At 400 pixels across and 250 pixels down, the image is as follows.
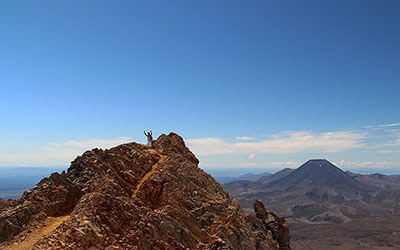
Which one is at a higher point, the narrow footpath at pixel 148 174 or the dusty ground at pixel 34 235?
the narrow footpath at pixel 148 174

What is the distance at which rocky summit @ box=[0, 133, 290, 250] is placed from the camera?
30.6 meters

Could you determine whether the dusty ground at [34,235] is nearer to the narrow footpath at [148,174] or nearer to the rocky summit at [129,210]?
the rocky summit at [129,210]

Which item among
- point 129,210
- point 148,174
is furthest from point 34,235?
point 148,174

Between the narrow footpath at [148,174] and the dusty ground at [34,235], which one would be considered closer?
the dusty ground at [34,235]

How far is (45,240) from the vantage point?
2817cm

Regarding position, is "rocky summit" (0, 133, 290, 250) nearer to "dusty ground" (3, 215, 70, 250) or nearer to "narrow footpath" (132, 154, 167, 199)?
"dusty ground" (3, 215, 70, 250)

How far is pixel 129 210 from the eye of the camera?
3309 cm

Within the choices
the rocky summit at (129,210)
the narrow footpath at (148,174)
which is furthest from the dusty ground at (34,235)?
the narrow footpath at (148,174)

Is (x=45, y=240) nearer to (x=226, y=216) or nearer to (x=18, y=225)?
(x=18, y=225)

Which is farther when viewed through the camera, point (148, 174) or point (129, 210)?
point (148, 174)

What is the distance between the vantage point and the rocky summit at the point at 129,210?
100 ft

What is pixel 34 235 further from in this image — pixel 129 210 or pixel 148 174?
pixel 148 174

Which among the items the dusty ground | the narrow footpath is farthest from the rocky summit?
the narrow footpath

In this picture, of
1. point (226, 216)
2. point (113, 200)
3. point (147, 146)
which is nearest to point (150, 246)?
point (113, 200)
